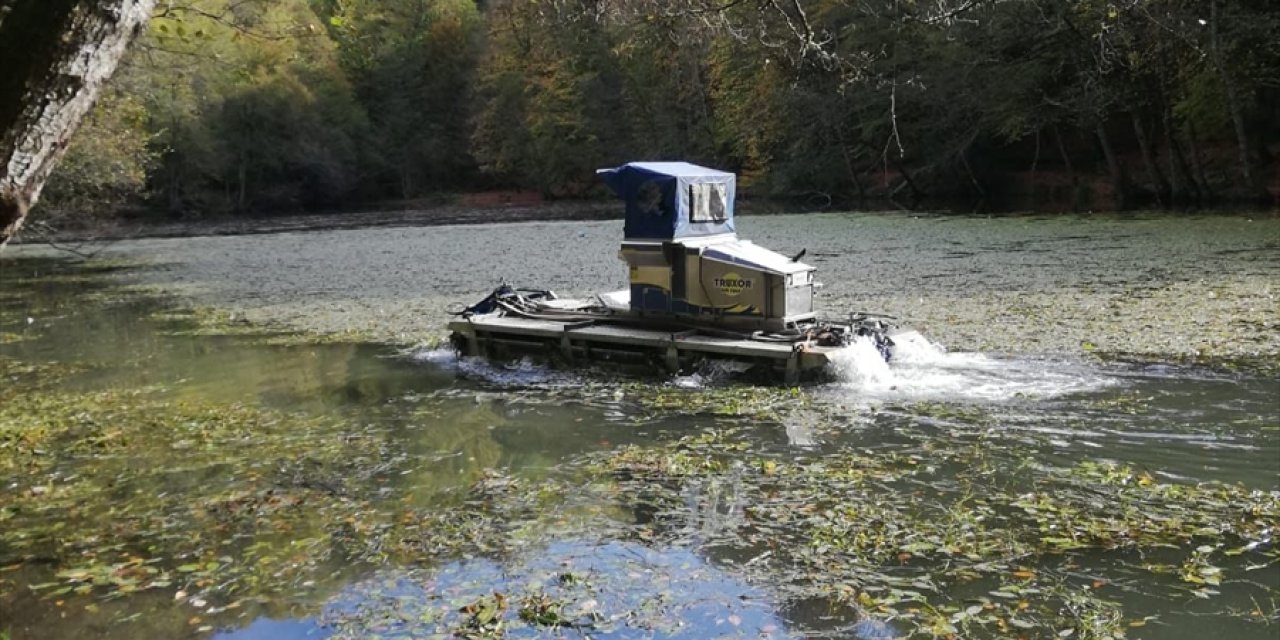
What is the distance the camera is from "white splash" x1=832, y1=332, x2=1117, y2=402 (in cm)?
904

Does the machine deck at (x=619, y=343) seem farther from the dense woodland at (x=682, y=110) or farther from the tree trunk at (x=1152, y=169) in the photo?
the tree trunk at (x=1152, y=169)

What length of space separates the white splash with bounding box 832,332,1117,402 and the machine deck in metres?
0.36

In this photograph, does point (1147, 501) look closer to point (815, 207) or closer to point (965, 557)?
point (965, 557)

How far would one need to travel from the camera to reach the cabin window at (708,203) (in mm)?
11266

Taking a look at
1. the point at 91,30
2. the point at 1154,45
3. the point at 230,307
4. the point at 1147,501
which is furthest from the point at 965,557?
the point at 1154,45

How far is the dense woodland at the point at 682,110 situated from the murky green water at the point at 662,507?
2.67 m

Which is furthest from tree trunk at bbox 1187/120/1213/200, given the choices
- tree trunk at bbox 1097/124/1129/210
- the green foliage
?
the green foliage

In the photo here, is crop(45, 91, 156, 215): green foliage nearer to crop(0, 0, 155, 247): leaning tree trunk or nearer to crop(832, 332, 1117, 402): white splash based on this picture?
crop(832, 332, 1117, 402): white splash

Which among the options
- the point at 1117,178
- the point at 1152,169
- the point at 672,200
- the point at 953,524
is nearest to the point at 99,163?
the point at 672,200

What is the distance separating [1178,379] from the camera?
905 cm

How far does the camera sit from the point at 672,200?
36.3 ft

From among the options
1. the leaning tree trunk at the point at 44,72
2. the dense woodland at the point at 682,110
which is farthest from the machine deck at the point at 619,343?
the leaning tree trunk at the point at 44,72

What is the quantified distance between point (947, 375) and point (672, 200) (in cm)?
353

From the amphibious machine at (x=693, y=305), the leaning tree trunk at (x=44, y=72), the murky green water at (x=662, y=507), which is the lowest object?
the murky green water at (x=662, y=507)
